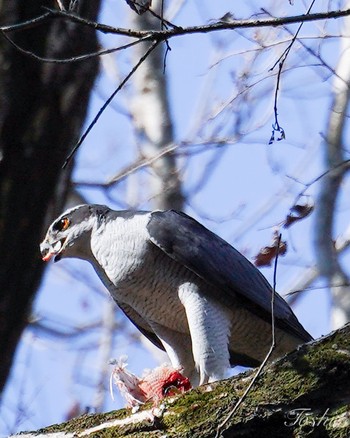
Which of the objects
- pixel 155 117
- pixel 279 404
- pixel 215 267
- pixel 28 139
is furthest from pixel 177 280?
pixel 155 117

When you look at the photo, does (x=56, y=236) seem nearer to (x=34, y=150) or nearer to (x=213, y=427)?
(x=34, y=150)

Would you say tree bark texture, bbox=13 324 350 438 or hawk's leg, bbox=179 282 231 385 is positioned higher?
hawk's leg, bbox=179 282 231 385

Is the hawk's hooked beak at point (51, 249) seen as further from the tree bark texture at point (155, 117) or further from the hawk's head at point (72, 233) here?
the tree bark texture at point (155, 117)

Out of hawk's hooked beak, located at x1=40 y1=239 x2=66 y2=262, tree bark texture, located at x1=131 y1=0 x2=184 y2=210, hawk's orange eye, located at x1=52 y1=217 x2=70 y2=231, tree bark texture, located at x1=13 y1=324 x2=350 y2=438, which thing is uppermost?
tree bark texture, located at x1=131 y1=0 x2=184 y2=210

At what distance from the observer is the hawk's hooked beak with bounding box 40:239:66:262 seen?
15.2 feet

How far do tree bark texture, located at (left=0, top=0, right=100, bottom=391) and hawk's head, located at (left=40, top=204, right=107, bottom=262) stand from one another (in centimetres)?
78

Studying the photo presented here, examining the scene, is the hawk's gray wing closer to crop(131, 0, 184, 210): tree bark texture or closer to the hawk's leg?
the hawk's leg

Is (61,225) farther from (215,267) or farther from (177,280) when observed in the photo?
(215,267)

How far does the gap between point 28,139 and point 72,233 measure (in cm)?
110

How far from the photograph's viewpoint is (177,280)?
15.5ft

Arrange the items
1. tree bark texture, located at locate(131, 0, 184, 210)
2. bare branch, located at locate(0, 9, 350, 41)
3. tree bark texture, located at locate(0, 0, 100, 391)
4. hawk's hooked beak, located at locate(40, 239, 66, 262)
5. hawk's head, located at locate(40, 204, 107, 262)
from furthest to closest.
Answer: tree bark texture, located at locate(131, 0, 184, 210), hawk's head, located at locate(40, 204, 107, 262), hawk's hooked beak, located at locate(40, 239, 66, 262), tree bark texture, located at locate(0, 0, 100, 391), bare branch, located at locate(0, 9, 350, 41)

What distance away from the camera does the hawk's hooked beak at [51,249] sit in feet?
15.2

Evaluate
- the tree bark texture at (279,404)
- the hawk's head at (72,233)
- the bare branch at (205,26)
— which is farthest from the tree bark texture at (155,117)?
the bare branch at (205,26)

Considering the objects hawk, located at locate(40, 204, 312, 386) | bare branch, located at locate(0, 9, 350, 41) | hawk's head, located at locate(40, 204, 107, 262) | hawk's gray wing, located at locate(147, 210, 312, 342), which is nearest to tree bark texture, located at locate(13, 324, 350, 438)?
bare branch, located at locate(0, 9, 350, 41)
